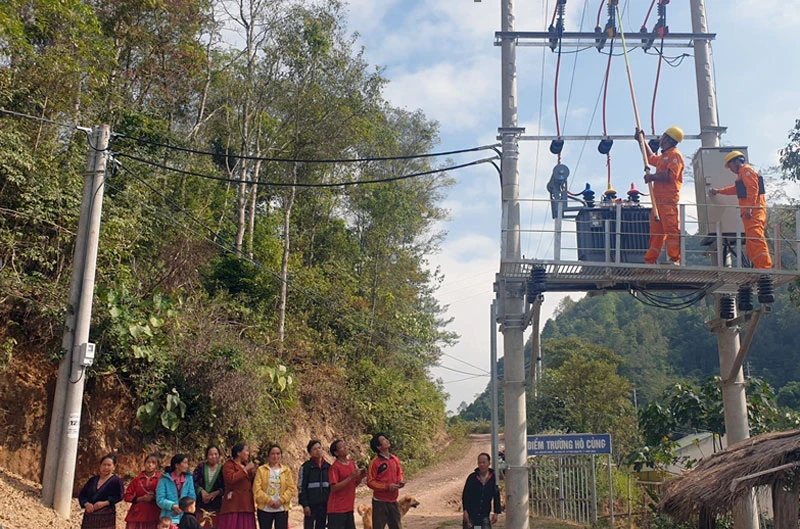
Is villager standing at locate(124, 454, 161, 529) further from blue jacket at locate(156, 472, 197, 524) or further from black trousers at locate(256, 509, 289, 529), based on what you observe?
black trousers at locate(256, 509, 289, 529)

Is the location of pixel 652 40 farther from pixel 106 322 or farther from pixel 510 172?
pixel 106 322

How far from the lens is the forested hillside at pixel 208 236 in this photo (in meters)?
13.0

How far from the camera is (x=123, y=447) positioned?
539 inches

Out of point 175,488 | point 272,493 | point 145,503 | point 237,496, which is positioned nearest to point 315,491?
point 272,493

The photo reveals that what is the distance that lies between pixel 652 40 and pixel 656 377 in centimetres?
6331

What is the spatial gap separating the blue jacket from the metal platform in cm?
510

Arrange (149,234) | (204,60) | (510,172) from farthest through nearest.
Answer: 1. (204,60)
2. (149,234)
3. (510,172)

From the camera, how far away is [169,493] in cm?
828

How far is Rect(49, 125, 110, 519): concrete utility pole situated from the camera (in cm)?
1038

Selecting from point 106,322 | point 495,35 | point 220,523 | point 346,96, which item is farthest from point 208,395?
point 346,96

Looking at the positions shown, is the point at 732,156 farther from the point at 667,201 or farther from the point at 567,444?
the point at 567,444

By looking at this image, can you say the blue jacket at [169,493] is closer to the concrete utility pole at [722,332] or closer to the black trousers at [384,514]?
the black trousers at [384,514]

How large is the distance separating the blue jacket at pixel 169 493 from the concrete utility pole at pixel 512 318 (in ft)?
14.4

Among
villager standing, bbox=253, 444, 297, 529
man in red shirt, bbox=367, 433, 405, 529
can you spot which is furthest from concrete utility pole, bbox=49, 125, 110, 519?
man in red shirt, bbox=367, 433, 405, 529
